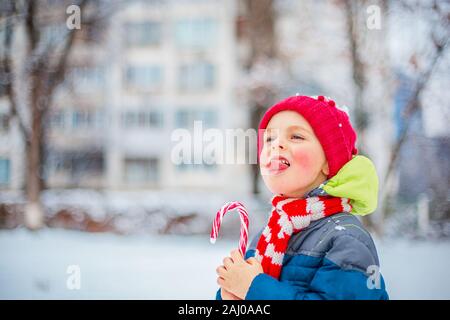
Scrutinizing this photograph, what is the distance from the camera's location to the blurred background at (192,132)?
8.55 ft

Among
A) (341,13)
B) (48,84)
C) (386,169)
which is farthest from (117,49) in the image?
(386,169)

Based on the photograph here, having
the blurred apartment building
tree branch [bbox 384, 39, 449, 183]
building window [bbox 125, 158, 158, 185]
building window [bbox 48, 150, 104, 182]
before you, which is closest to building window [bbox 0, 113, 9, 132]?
the blurred apartment building

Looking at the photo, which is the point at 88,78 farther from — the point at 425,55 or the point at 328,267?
the point at 328,267

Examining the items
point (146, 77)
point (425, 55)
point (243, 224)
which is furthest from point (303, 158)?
point (146, 77)

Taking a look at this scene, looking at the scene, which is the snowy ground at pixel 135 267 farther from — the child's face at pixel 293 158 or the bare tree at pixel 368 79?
the child's face at pixel 293 158

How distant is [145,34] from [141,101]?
119 centimetres

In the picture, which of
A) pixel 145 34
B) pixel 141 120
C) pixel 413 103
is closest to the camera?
pixel 413 103

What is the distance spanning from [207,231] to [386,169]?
6.65 feet

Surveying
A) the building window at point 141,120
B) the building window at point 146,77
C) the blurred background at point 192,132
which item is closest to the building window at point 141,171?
the building window at point 141,120

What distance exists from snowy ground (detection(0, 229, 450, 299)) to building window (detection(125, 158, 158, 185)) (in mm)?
4126

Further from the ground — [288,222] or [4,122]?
[4,122]

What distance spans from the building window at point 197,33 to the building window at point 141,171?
8.20ft

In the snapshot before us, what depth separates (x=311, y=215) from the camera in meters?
0.87

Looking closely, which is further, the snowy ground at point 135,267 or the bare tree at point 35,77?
the bare tree at point 35,77
